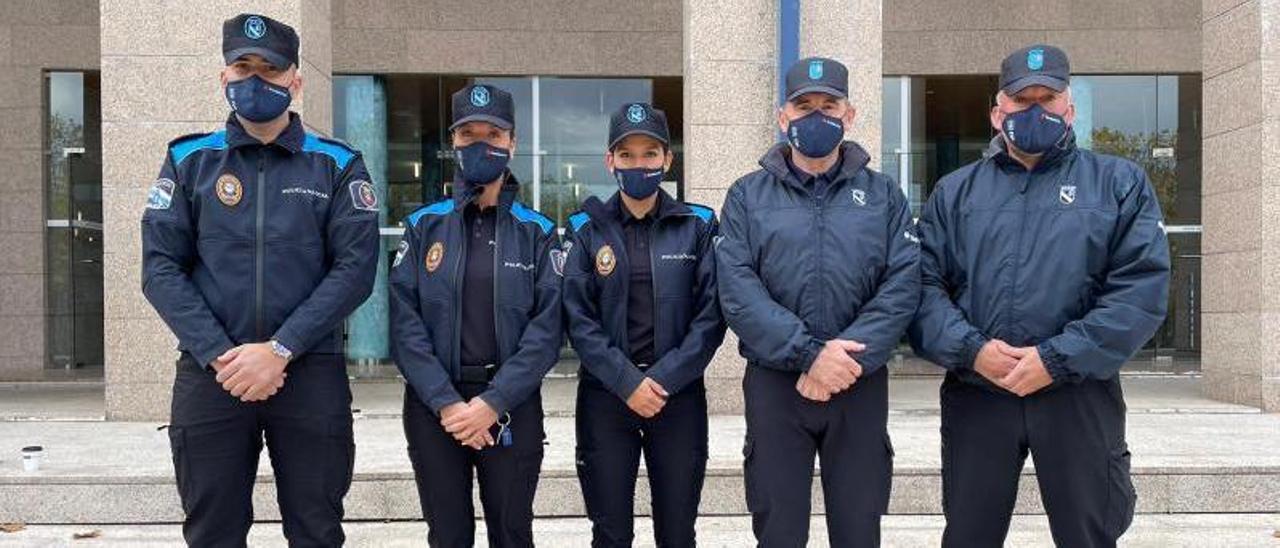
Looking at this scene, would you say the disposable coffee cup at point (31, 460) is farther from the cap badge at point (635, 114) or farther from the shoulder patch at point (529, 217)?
the cap badge at point (635, 114)

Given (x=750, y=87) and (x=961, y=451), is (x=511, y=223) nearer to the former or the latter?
(x=961, y=451)

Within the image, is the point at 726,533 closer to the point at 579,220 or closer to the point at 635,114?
the point at 579,220

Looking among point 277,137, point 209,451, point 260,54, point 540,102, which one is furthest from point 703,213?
point 540,102

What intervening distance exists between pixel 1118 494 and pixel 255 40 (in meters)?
3.29

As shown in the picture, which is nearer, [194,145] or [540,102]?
[194,145]

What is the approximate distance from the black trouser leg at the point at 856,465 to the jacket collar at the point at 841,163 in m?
0.73

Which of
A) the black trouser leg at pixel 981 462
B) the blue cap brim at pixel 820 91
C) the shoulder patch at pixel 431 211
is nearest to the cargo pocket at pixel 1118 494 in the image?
the black trouser leg at pixel 981 462

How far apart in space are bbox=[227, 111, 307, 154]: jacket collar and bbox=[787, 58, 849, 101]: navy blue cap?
5.84 ft

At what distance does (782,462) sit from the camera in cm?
336

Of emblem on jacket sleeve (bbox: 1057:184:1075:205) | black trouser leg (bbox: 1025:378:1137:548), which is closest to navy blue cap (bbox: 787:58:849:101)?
emblem on jacket sleeve (bbox: 1057:184:1075:205)

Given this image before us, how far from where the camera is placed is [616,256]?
3.69 metres

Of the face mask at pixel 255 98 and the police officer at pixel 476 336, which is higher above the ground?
the face mask at pixel 255 98

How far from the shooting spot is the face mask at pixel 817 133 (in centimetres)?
346

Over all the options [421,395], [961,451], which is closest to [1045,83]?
[961,451]
